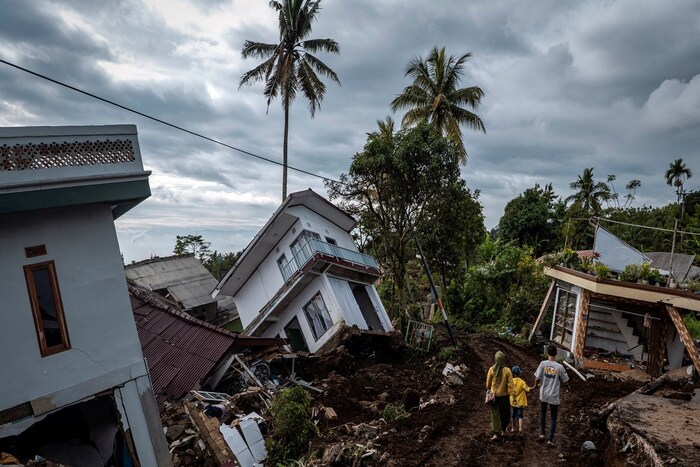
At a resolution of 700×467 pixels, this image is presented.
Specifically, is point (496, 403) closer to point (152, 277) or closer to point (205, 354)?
point (205, 354)

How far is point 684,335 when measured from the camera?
39.5 feet

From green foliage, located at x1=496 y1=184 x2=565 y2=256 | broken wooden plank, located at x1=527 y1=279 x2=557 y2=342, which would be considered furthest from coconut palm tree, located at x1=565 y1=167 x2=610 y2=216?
broken wooden plank, located at x1=527 y1=279 x2=557 y2=342

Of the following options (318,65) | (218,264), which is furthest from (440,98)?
(218,264)

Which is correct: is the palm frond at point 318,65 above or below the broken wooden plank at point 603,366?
above

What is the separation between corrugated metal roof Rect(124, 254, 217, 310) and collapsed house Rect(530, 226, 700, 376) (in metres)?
24.5

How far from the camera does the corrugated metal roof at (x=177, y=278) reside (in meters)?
31.2

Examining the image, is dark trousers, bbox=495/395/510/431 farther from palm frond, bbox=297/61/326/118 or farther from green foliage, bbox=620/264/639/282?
palm frond, bbox=297/61/326/118

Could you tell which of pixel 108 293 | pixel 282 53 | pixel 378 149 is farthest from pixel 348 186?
pixel 108 293

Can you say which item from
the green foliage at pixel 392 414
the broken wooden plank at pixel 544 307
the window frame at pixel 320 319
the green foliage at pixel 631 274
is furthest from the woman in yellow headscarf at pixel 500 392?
the window frame at pixel 320 319

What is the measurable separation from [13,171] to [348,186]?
14704 millimetres

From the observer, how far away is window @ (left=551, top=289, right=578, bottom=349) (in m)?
15.7

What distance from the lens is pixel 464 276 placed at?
1037 inches

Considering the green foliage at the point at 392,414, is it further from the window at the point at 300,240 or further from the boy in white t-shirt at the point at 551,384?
the window at the point at 300,240

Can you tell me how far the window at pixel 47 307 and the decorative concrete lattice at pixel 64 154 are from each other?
1.82 m
